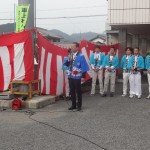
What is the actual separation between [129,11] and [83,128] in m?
9.56

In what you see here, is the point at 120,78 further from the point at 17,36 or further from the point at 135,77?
the point at 17,36

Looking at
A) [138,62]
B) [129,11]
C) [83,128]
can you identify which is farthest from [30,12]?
[129,11]

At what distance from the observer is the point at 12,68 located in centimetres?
1005

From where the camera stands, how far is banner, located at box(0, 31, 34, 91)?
9852 millimetres

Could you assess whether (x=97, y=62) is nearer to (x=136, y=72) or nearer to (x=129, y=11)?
(x=136, y=72)

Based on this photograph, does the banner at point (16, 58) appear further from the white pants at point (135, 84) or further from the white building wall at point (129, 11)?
the white building wall at point (129, 11)

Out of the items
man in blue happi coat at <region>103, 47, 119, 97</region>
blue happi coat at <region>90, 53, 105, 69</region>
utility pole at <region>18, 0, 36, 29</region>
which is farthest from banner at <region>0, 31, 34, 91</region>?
man in blue happi coat at <region>103, 47, 119, 97</region>

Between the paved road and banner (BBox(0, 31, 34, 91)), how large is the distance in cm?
126

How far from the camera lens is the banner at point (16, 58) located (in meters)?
9.85

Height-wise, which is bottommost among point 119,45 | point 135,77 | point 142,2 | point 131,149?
point 131,149

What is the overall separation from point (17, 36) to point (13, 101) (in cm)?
194

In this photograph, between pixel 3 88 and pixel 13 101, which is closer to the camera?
pixel 13 101

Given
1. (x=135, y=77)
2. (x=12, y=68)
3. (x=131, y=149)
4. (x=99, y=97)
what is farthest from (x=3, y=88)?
(x=131, y=149)

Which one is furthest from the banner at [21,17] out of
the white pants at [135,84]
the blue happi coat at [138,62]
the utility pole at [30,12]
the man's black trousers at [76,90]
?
the white pants at [135,84]
